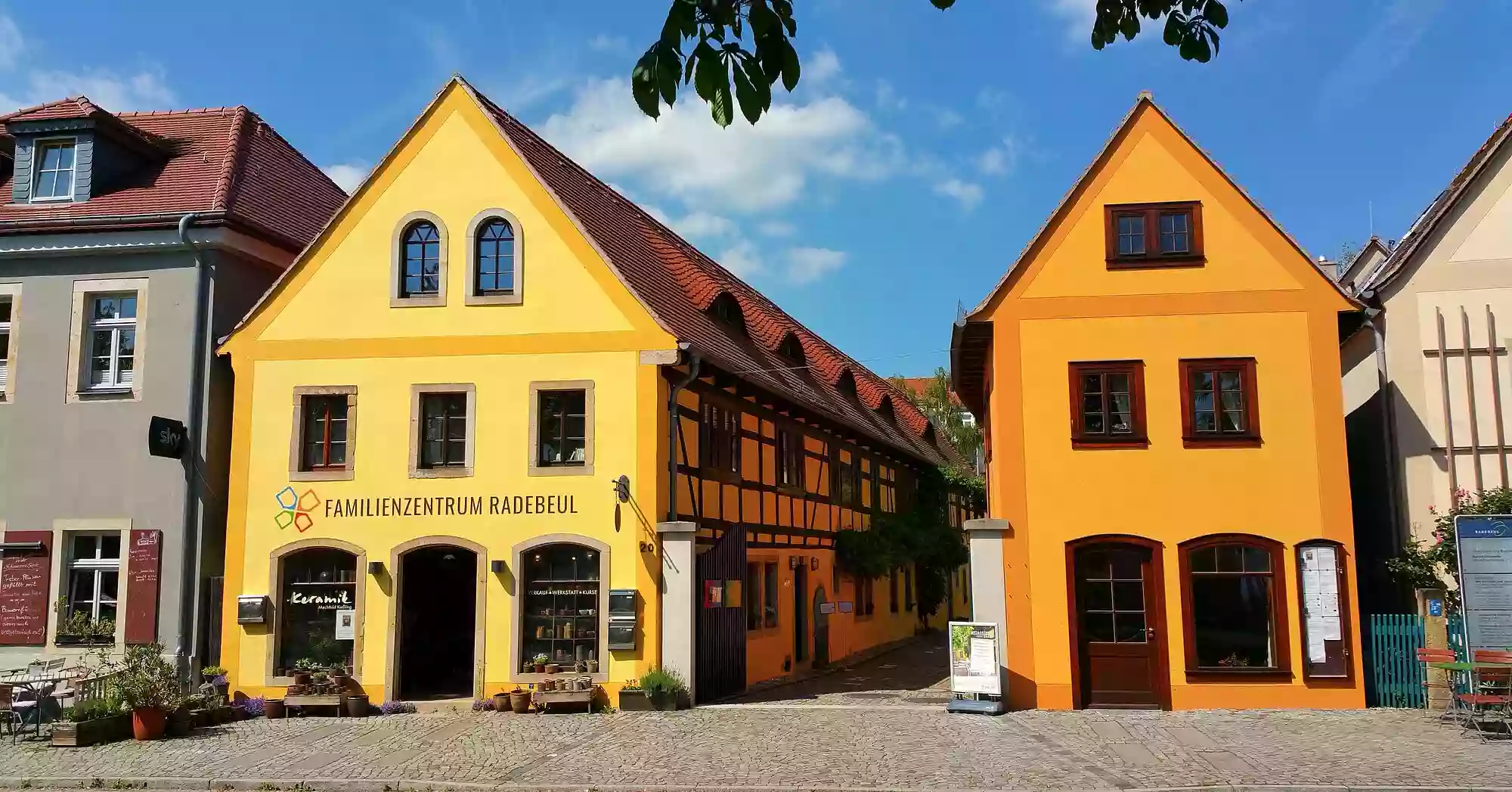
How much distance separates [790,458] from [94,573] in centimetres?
1150

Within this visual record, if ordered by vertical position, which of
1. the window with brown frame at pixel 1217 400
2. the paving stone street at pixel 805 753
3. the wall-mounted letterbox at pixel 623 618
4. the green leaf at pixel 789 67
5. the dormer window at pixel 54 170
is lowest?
the paving stone street at pixel 805 753

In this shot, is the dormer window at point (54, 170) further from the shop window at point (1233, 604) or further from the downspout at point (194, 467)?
the shop window at point (1233, 604)

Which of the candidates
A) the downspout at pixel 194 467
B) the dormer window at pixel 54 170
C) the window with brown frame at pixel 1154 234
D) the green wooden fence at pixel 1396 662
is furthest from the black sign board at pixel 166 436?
the green wooden fence at pixel 1396 662

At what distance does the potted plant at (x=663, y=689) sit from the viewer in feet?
54.7

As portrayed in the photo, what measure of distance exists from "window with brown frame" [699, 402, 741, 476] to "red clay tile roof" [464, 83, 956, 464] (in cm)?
71

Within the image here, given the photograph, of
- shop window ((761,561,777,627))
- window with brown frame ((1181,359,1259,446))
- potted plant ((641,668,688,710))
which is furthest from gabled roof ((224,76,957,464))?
window with brown frame ((1181,359,1259,446))

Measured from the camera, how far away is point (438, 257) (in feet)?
60.4

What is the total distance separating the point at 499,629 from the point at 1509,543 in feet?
43.3

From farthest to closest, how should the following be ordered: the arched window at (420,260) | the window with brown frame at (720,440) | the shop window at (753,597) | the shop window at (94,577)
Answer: the shop window at (753,597) < the window with brown frame at (720,440) < the arched window at (420,260) < the shop window at (94,577)

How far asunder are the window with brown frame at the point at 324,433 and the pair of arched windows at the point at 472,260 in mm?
2007

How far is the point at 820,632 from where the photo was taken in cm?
2373

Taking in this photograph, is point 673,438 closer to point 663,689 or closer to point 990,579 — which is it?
point 663,689

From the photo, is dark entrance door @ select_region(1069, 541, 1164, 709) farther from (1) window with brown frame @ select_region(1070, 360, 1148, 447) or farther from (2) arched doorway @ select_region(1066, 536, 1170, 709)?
(1) window with brown frame @ select_region(1070, 360, 1148, 447)

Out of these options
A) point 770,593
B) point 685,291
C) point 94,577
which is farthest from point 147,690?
point 685,291
